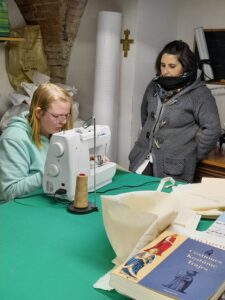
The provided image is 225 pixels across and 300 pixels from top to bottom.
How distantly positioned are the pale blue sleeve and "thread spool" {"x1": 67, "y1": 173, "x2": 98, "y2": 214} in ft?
0.94

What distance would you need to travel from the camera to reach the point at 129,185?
2037 mm

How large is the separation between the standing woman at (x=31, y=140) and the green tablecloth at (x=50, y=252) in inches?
5.3

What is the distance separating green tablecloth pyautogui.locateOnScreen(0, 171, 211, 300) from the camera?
44.3 inches

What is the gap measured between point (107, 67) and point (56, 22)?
60 centimetres

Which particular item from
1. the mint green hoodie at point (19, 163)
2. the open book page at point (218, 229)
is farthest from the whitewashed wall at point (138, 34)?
the open book page at point (218, 229)

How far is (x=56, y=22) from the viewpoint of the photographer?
3453 millimetres

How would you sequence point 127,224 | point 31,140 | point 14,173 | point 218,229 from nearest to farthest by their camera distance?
1. point 127,224
2. point 218,229
3. point 14,173
4. point 31,140

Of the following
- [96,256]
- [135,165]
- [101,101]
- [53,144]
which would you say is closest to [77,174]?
[53,144]

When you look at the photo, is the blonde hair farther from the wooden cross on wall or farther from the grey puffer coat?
the wooden cross on wall

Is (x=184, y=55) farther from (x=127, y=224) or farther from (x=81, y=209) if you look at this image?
(x=127, y=224)

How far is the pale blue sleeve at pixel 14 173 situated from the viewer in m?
1.88

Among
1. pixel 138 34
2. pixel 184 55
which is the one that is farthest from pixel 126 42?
pixel 184 55

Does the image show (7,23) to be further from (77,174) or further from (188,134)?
(77,174)

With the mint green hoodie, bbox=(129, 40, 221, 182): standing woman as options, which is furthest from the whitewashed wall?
the mint green hoodie
